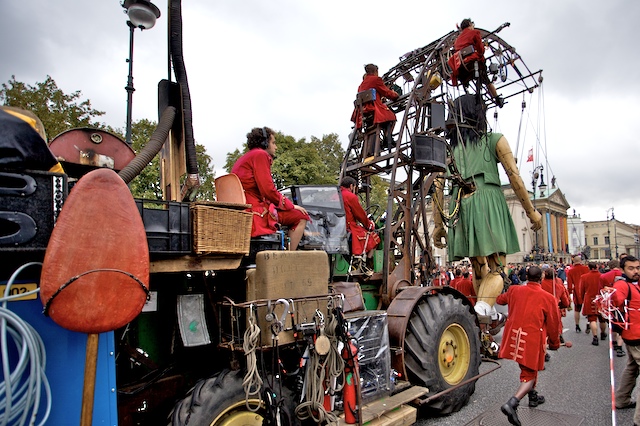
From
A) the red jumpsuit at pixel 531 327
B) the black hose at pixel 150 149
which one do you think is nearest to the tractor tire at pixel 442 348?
the red jumpsuit at pixel 531 327

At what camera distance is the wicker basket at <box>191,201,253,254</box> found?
104 inches

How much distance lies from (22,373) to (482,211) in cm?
626

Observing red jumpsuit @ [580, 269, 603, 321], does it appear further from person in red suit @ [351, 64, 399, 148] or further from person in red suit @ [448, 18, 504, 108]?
person in red suit @ [351, 64, 399, 148]

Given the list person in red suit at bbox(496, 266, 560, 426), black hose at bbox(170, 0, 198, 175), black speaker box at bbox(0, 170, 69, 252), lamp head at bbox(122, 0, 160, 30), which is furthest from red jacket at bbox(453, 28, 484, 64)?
black speaker box at bbox(0, 170, 69, 252)

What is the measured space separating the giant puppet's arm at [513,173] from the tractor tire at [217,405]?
556 cm

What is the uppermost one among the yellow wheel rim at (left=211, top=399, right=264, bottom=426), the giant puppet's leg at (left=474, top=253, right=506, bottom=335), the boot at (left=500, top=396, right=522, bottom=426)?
the giant puppet's leg at (left=474, top=253, right=506, bottom=335)

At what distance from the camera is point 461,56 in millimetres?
6176

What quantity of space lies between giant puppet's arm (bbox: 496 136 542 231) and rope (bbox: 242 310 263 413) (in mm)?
5542

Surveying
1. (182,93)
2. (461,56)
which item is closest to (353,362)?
(182,93)

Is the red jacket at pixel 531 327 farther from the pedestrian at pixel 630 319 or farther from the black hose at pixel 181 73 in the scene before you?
the black hose at pixel 181 73

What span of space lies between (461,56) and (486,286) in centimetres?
371

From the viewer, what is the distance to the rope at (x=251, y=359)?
2715 mm

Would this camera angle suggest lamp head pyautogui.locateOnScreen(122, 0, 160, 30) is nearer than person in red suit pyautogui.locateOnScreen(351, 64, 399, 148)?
Yes

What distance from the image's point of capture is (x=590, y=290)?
8758mm
